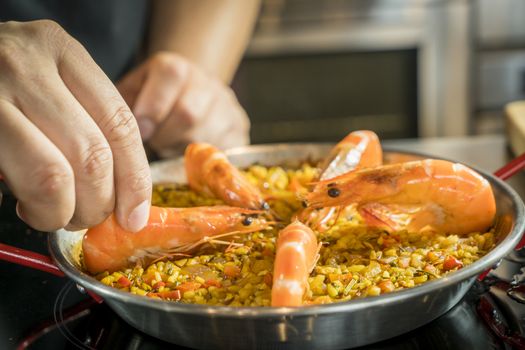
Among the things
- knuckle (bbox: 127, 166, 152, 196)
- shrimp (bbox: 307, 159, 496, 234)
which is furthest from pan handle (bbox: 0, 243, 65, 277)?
shrimp (bbox: 307, 159, 496, 234)

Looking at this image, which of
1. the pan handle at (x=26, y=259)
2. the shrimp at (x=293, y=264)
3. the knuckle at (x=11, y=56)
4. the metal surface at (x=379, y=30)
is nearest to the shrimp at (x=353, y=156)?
the shrimp at (x=293, y=264)

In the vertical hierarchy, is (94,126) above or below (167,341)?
above

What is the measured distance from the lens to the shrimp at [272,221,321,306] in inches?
36.1

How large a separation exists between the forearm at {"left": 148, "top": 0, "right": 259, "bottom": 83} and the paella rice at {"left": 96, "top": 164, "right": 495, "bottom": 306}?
1.12 metres

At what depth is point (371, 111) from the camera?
337 cm

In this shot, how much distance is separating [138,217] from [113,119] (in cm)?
16

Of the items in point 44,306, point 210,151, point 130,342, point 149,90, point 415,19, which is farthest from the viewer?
point 415,19

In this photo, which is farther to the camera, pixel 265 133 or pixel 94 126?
pixel 265 133

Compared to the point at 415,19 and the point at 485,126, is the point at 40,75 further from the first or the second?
the point at 485,126

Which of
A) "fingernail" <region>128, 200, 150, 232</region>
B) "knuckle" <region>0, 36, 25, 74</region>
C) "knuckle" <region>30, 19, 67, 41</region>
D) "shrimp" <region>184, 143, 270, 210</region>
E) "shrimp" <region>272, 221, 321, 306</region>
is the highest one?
"knuckle" <region>30, 19, 67, 41</region>

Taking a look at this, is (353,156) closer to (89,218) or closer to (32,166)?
(89,218)

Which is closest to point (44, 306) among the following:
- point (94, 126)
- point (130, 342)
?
point (130, 342)

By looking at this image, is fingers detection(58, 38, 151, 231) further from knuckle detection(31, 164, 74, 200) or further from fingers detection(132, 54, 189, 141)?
fingers detection(132, 54, 189, 141)

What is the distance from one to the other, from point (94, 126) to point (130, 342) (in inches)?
12.7
